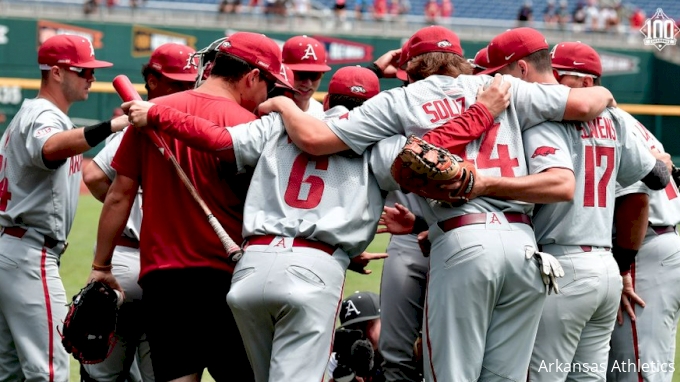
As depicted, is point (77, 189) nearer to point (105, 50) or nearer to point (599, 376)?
point (599, 376)

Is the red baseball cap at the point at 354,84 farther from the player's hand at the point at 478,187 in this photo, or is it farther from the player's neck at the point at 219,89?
the player's hand at the point at 478,187

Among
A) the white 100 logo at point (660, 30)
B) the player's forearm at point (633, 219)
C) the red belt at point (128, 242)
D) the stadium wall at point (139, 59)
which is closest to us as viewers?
the player's forearm at point (633, 219)

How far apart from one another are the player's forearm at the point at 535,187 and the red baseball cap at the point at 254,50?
3.30ft

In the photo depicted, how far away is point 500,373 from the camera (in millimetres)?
3570

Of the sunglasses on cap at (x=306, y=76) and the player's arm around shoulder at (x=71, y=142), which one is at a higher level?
the sunglasses on cap at (x=306, y=76)

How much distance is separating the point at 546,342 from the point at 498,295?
0.45 m

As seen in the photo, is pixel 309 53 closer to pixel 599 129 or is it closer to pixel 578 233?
pixel 599 129

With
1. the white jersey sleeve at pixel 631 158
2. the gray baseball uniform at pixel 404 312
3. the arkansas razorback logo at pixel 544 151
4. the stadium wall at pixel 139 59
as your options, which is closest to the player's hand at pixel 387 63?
the gray baseball uniform at pixel 404 312

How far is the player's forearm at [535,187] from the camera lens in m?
3.48

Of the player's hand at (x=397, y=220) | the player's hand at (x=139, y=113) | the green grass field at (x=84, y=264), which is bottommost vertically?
the green grass field at (x=84, y=264)

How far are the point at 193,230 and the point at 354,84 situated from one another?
1.44 m

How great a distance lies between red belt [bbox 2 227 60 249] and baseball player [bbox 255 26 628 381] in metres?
1.59

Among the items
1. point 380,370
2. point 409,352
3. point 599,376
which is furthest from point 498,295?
point 380,370

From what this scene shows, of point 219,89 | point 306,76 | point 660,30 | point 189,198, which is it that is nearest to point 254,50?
point 219,89
